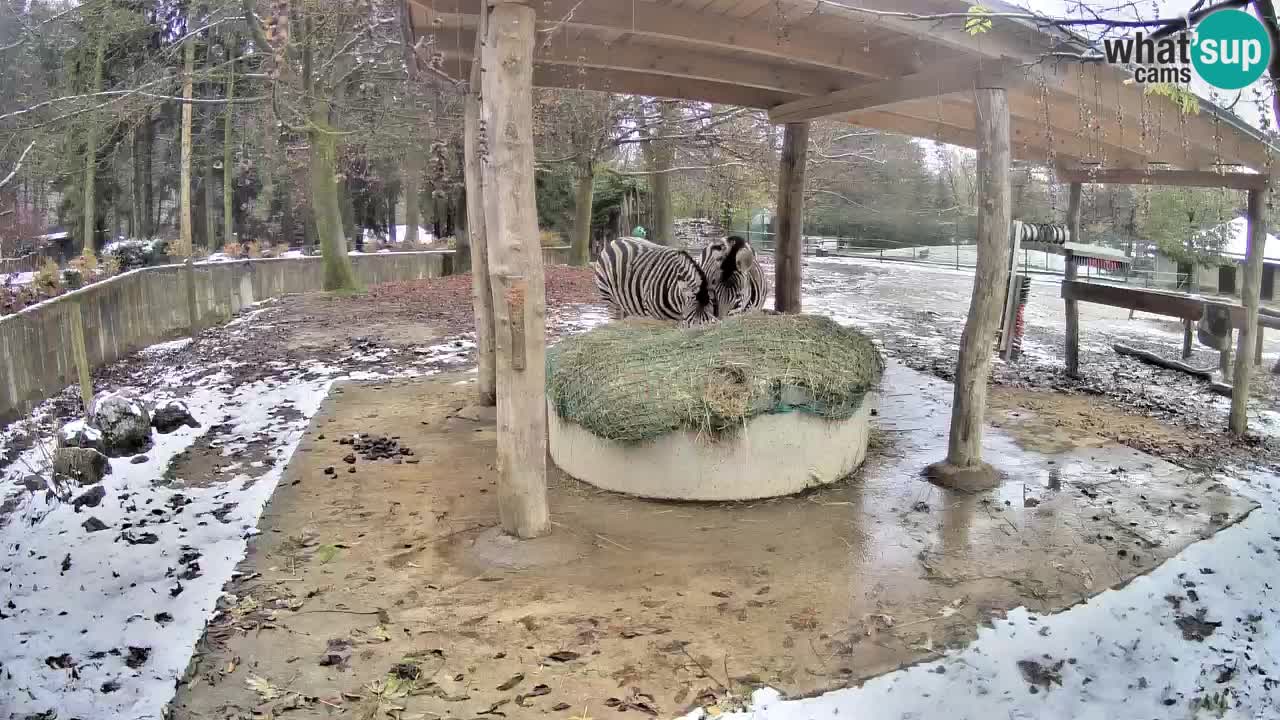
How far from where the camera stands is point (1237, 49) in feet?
12.6

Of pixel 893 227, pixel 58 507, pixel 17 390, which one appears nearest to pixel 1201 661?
pixel 58 507

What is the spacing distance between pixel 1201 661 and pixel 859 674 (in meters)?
1.51

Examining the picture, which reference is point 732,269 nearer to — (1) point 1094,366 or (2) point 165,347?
(1) point 1094,366

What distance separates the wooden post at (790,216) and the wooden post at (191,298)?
8.78 metres

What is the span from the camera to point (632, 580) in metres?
4.02

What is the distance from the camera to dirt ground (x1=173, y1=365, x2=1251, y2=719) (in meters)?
3.11

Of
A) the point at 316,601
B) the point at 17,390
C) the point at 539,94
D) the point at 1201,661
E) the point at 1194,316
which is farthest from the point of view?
the point at 539,94

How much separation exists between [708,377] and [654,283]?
4268 mm

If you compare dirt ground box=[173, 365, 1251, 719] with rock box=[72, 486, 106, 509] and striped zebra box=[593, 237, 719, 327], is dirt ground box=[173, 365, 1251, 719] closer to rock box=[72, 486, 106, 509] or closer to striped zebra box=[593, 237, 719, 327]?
rock box=[72, 486, 106, 509]

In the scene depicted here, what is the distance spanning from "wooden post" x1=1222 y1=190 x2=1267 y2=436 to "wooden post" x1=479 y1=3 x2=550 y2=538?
594cm

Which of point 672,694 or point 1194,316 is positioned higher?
point 1194,316

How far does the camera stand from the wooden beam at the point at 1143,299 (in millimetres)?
7590

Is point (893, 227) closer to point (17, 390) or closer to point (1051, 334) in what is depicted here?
point (1051, 334)

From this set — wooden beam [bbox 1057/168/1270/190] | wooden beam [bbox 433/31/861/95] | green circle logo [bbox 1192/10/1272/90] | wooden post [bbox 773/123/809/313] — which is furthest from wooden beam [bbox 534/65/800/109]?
green circle logo [bbox 1192/10/1272/90]
